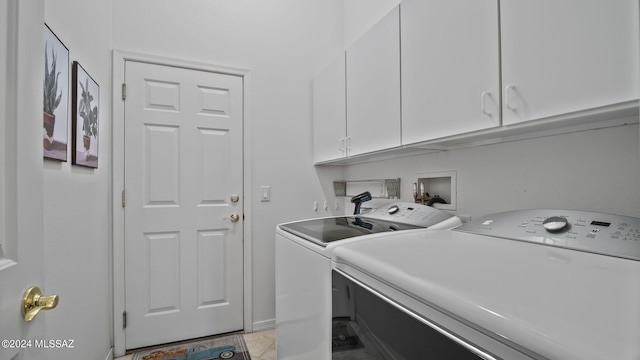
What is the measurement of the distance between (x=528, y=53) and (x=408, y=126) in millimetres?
576

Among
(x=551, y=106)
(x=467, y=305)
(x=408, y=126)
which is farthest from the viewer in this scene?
(x=408, y=126)

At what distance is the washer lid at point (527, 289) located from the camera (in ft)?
1.32

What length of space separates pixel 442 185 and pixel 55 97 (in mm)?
1824

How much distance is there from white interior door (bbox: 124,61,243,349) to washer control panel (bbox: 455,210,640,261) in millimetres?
1793

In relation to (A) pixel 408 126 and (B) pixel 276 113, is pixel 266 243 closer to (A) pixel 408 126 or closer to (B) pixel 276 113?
(B) pixel 276 113

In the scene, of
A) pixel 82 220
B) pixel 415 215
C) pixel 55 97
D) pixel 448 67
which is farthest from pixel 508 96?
pixel 82 220

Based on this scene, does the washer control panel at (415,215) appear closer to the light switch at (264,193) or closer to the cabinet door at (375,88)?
the cabinet door at (375,88)

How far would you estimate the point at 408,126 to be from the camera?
146cm

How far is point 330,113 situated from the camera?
2.21m

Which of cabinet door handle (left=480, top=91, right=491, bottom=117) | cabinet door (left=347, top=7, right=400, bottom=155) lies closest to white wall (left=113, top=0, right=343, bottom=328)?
cabinet door (left=347, top=7, right=400, bottom=155)

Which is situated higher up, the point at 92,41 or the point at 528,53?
the point at 92,41

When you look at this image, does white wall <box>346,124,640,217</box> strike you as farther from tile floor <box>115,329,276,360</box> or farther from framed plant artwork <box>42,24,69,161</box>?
framed plant artwork <box>42,24,69,161</box>

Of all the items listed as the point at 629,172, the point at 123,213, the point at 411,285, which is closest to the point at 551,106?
the point at 629,172

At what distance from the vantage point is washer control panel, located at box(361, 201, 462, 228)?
1.41 metres
